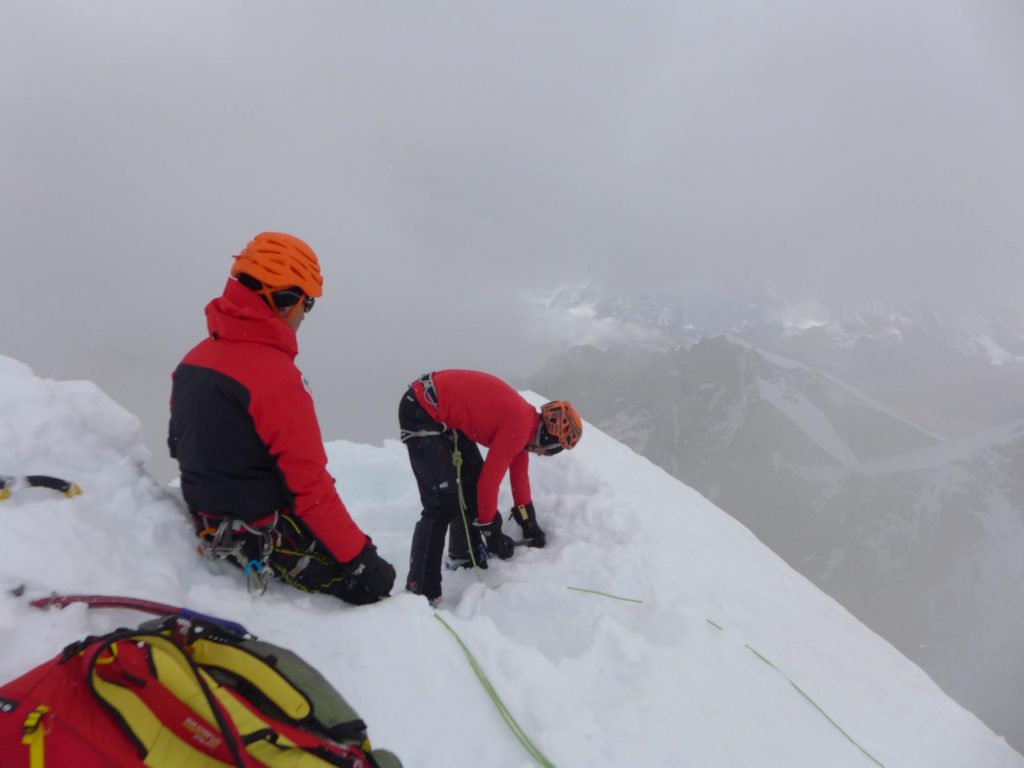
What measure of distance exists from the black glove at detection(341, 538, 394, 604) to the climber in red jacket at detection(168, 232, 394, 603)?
21 millimetres

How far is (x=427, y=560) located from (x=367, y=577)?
1532 millimetres

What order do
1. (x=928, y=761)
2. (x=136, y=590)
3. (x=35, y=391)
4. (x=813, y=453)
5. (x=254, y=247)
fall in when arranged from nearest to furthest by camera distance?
(x=136, y=590) < (x=254, y=247) < (x=35, y=391) < (x=928, y=761) < (x=813, y=453)

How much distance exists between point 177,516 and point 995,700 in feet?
407

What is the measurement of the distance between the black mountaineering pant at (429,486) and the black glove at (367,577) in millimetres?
1315

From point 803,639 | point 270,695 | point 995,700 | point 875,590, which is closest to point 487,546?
point 803,639

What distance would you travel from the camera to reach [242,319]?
3193mm

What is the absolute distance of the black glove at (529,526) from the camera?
621 cm

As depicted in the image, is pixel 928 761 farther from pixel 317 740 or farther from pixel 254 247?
pixel 254 247

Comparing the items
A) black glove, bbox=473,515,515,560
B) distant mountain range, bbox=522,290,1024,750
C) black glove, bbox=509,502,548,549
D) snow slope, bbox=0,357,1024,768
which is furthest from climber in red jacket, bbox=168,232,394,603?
distant mountain range, bbox=522,290,1024,750

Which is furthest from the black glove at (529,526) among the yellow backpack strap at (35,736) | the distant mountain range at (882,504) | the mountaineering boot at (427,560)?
the distant mountain range at (882,504)

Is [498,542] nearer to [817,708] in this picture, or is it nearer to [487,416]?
[487,416]

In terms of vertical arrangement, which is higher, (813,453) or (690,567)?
(690,567)

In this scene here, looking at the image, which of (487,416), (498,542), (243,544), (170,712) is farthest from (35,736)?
(498,542)

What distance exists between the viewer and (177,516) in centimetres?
382
